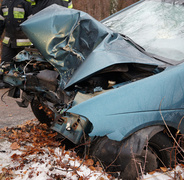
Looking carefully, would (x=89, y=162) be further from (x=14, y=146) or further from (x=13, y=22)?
(x=13, y=22)

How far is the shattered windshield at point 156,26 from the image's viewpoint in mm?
2498

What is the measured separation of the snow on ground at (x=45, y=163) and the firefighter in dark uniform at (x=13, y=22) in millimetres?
2724

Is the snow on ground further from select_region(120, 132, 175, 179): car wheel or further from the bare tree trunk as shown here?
the bare tree trunk

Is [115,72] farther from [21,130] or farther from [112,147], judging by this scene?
[21,130]

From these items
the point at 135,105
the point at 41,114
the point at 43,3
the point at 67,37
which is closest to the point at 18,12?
the point at 43,3

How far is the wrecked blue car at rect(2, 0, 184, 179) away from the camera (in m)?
1.86

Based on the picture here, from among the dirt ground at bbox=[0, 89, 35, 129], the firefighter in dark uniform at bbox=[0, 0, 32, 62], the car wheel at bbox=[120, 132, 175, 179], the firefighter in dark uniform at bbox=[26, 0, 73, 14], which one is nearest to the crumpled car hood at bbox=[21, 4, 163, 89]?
the car wheel at bbox=[120, 132, 175, 179]

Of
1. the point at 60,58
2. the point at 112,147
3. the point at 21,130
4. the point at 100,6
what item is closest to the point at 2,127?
the point at 21,130

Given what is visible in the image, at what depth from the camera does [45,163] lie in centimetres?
229

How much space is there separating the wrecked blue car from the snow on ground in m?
0.12

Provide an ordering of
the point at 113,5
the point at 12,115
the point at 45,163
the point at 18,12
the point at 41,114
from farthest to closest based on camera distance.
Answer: the point at 113,5
the point at 18,12
the point at 12,115
the point at 41,114
the point at 45,163

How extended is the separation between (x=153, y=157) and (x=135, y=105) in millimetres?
603

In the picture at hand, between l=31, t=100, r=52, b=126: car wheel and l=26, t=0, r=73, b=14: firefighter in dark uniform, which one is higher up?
l=26, t=0, r=73, b=14: firefighter in dark uniform

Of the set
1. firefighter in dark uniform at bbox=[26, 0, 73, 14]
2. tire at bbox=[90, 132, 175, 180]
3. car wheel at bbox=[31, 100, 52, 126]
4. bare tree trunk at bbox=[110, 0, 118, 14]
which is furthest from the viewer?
bare tree trunk at bbox=[110, 0, 118, 14]
